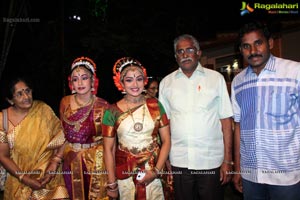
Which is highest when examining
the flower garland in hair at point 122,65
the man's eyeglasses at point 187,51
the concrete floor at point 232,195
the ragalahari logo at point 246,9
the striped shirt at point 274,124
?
the ragalahari logo at point 246,9

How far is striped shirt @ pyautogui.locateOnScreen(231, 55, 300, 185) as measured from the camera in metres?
2.61

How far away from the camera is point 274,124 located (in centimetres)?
264

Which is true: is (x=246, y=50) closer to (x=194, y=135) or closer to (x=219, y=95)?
(x=219, y=95)

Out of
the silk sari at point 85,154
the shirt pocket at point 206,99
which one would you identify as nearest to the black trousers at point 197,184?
the shirt pocket at point 206,99

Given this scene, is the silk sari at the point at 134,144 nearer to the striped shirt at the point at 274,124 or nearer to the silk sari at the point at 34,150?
→ the silk sari at the point at 34,150

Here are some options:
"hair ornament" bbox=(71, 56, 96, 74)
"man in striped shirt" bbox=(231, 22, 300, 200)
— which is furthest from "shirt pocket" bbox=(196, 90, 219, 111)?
"hair ornament" bbox=(71, 56, 96, 74)

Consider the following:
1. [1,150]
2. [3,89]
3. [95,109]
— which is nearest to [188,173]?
[95,109]

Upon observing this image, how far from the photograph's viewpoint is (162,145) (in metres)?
3.15

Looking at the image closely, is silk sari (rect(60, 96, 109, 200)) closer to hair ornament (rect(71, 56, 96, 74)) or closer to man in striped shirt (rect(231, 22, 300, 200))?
hair ornament (rect(71, 56, 96, 74))

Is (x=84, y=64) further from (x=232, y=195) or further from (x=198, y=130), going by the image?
(x=232, y=195)

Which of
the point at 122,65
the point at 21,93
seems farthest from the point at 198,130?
the point at 21,93

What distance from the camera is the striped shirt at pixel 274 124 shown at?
2.61m

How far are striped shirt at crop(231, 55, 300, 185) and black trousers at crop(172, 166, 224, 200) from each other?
423 mm

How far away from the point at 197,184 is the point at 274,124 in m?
1.03
